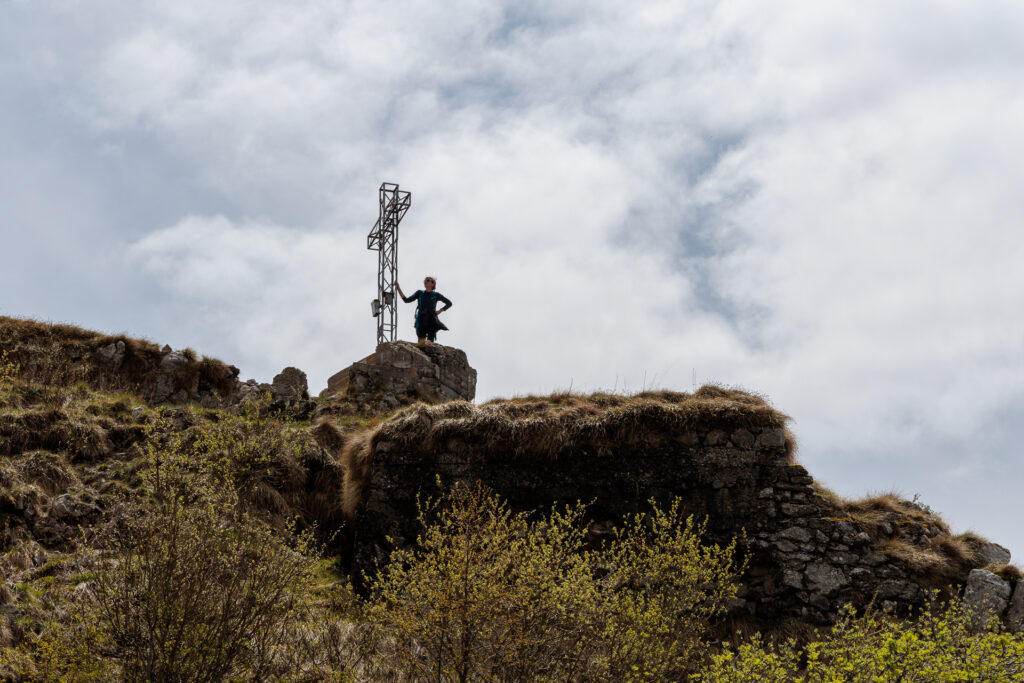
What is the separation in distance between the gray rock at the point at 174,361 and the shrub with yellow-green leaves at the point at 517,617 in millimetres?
10062

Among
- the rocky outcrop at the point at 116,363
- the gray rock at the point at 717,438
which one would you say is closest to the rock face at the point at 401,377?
the rocky outcrop at the point at 116,363

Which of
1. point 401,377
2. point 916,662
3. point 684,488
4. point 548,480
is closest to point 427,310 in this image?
point 401,377

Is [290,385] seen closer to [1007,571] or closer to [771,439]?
[771,439]

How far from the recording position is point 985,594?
38.3ft

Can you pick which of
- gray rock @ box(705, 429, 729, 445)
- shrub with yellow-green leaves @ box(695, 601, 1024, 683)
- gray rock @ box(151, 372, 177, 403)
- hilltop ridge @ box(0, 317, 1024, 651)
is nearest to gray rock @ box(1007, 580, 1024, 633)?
hilltop ridge @ box(0, 317, 1024, 651)

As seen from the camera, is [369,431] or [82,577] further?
[369,431]

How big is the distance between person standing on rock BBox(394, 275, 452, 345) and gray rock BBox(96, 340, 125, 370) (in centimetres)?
689

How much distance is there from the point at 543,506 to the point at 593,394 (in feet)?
8.56

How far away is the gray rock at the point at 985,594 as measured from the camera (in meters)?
11.6

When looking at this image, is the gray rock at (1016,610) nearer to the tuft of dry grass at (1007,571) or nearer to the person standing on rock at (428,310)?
the tuft of dry grass at (1007,571)

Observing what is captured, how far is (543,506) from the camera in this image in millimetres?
13367

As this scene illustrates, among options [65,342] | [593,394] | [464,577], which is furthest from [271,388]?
[464,577]

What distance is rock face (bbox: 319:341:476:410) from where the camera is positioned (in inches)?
776

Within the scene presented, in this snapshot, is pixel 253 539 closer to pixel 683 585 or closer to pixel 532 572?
pixel 532 572
